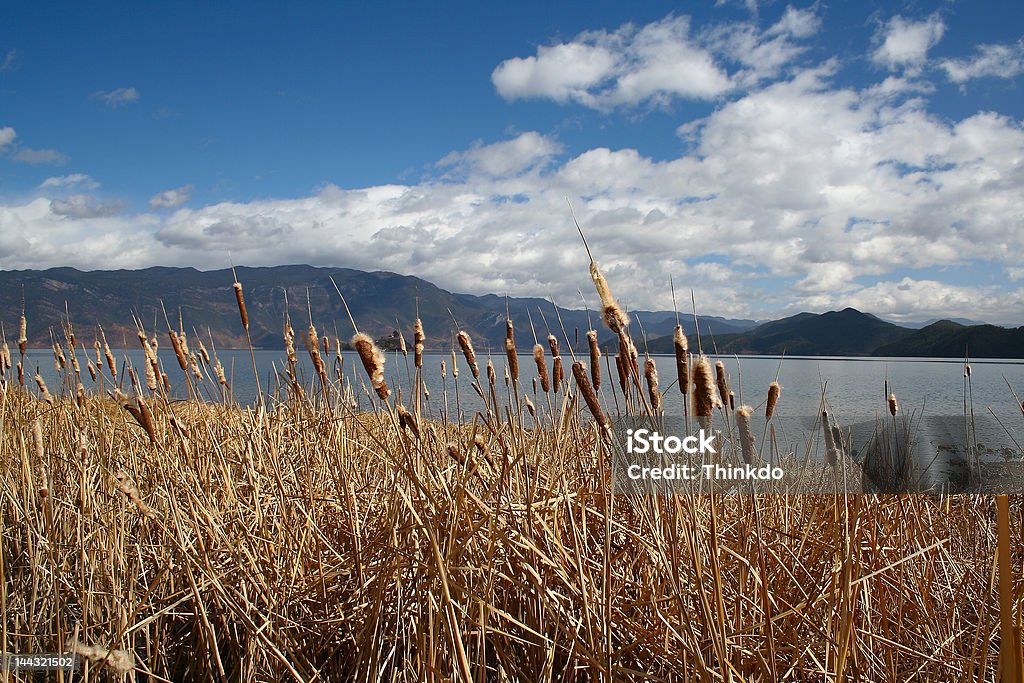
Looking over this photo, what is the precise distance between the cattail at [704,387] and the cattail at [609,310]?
0.67 ft

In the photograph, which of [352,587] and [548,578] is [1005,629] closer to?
Answer: [548,578]

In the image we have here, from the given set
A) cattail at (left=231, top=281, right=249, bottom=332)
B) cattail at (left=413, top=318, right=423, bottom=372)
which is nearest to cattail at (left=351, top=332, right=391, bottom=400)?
cattail at (left=413, top=318, right=423, bottom=372)

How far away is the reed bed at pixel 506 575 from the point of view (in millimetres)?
1521

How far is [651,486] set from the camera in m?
1.45

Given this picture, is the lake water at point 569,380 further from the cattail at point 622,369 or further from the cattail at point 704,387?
the cattail at point 704,387

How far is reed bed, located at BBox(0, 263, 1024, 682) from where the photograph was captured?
1.52 metres

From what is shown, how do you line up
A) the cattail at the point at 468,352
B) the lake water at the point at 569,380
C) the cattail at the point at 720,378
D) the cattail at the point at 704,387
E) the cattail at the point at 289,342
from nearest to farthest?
1. the cattail at the point at 704,387
2. the cattail at the point at 720,378
3. the cattail at the point at 468,352
4. the lake water at the point at 569,380
5. the cattail at the point at 289,342

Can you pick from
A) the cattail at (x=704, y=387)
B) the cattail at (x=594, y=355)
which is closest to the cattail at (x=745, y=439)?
the cattail at (x=704, y=387)

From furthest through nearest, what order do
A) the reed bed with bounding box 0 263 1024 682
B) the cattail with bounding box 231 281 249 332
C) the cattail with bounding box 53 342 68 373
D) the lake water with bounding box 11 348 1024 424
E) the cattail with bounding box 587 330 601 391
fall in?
1. the cattail with bounding box 53 342 68 373
2. the lake water with bounding box 11 348 1024 424
3. the cattail with bounding box 231 281 249 332
4. the cattail with bounding box 587 330 601 391
5. the reed bed with bounding box 0 263 1024 682

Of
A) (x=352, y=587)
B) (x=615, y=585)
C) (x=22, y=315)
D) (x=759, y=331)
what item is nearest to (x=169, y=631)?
(x=352, y=587)

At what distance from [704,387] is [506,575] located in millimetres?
899

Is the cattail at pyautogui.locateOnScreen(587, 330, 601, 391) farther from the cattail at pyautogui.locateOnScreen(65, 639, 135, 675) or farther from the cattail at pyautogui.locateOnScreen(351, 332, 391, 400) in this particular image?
the cattail at pyautogui.locateOnScreen(65, 639, 135, 675)

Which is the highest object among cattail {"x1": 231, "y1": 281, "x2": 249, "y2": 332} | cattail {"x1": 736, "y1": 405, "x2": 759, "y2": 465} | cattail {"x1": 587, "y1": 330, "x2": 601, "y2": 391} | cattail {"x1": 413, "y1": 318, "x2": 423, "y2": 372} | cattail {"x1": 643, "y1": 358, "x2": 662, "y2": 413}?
cattail {"x1": 231, "y1": 281, "x2": 249, "y2": 332}

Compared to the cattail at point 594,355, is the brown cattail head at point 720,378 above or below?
below
